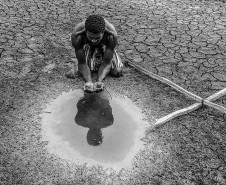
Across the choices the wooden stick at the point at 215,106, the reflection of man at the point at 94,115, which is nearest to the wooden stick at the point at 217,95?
the wooden stick at the point at 215,106

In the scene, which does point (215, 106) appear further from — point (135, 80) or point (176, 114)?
point (135, 80)

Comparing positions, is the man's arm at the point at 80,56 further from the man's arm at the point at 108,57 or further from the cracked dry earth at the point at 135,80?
the cracked dry earth at the point at 135,80

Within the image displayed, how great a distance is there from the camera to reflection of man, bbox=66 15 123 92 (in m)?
3.90

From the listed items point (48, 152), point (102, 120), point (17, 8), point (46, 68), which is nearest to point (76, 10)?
point (17, 8)

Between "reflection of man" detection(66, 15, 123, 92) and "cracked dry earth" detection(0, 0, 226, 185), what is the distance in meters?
0.30

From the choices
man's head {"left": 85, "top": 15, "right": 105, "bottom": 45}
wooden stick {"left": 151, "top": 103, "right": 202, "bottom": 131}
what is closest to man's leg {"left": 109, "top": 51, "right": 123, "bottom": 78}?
man's head {"left": 85, "top": 15, "right": 105, "bottom": 45}

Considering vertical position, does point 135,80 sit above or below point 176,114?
below

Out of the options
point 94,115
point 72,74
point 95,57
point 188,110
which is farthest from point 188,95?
point 72,74

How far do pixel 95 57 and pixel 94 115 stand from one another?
1023 mm

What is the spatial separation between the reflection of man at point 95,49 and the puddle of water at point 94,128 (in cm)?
27

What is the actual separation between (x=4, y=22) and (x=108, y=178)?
4.64 meters

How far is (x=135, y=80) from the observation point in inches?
190

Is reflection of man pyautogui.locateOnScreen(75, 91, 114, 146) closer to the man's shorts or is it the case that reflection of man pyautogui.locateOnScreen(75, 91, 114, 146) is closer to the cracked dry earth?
the cracked dry earth

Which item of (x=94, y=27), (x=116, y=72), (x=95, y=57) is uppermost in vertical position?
(x=94, y=27)
